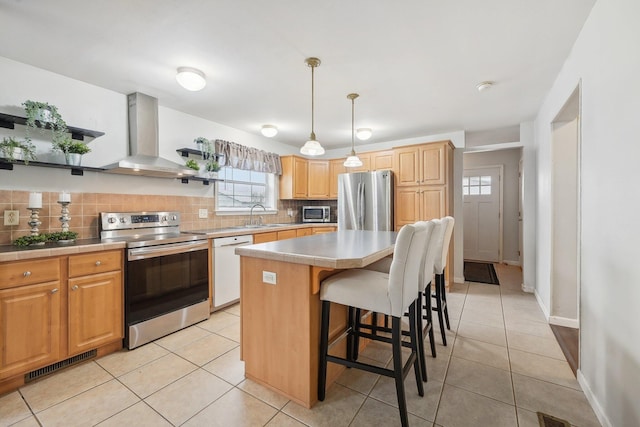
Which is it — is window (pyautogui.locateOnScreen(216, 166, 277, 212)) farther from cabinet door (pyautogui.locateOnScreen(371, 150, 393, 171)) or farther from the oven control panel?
cabinet door (pyautogui.locateOnScreen(371, 150, 393, 171))

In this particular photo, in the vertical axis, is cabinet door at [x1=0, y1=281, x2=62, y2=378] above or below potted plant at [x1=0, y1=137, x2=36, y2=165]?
below

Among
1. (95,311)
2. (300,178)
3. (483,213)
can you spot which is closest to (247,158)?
(300,178)

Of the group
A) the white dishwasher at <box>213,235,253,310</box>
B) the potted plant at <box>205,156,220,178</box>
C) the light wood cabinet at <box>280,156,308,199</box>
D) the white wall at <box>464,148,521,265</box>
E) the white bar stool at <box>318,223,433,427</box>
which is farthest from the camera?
the white wall at <box>464,148,521,265</box>

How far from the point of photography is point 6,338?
5.69ft

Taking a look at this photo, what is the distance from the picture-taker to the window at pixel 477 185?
5.75 m

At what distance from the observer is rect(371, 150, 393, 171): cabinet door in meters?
4.42

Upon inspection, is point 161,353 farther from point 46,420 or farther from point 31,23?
point 31,23

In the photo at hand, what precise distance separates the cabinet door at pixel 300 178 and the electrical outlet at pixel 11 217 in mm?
3364

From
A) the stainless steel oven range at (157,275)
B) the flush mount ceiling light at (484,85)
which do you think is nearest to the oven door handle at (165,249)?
the stainless steel oven range at (157,275)

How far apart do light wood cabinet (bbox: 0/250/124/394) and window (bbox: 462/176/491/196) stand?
629cm

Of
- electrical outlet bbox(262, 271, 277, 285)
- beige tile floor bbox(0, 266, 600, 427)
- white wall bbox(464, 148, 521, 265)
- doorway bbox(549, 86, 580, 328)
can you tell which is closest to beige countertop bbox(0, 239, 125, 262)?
beige tile floor bbox(0, 266, 600, 427)

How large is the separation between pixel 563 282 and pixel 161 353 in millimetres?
3855

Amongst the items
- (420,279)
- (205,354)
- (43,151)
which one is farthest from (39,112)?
(420,279)

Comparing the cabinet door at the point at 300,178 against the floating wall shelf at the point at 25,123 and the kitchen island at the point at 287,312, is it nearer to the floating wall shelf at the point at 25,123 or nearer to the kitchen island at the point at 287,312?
the floating wall shelf at the point at 25,123
